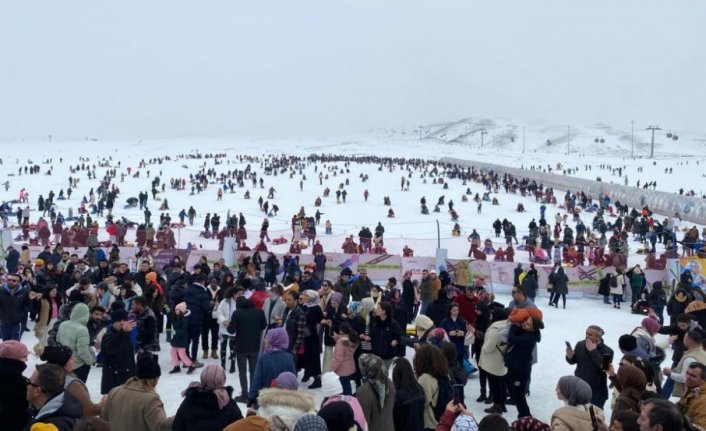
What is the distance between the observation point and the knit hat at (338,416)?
13.1 ft

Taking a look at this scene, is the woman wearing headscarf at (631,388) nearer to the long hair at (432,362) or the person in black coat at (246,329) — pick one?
the long hair at (432,362)

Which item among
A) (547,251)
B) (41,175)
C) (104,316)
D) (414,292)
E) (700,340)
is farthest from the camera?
(41,175)

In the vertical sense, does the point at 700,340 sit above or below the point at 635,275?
above

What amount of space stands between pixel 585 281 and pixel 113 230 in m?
16.6

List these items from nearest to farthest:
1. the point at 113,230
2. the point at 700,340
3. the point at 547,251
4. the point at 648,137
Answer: the point at 700,340
the point at 547,251
the point at 113,230
the point at 648,137

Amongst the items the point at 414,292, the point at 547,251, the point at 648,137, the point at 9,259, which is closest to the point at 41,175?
the point at 9,259

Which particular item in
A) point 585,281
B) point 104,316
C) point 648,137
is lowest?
point 585,281

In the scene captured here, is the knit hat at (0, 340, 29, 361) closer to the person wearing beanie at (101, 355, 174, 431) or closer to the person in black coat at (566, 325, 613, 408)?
the person wearing beanie at (101, 355, 174, 431)

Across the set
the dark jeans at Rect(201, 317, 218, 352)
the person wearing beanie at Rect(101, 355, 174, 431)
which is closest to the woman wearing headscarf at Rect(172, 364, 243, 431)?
the person wearing beanie at Rect(101, 355, 174, 431)

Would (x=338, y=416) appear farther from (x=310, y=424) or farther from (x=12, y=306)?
(x=12, y=306)

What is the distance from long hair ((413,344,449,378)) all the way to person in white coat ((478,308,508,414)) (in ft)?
5.94

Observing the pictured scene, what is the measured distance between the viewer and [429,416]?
5137mm

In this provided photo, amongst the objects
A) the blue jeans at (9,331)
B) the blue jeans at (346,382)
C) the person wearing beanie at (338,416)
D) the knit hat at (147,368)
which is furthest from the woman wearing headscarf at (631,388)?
the blue jeans at (9,331)

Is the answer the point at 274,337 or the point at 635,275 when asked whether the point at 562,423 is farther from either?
the point at 635,275
